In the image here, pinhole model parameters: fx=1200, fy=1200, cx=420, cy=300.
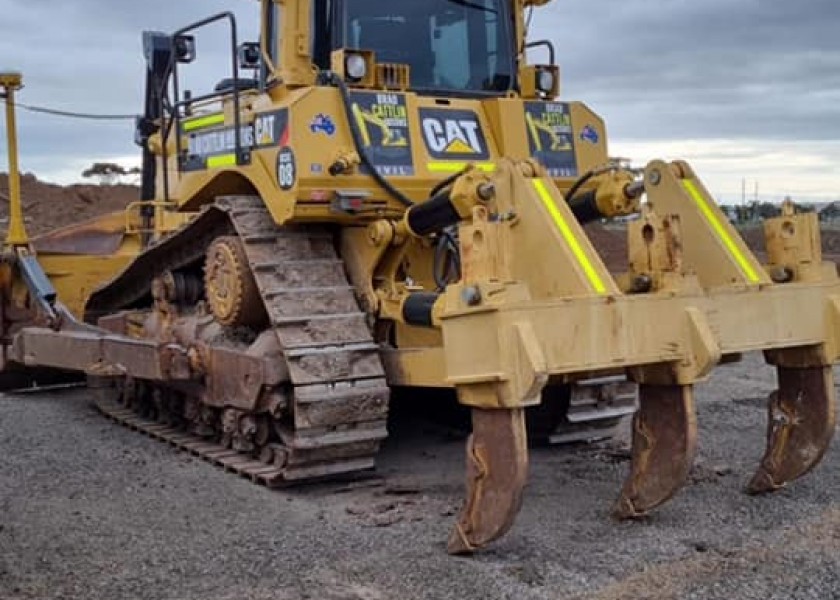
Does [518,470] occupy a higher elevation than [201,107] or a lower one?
lower

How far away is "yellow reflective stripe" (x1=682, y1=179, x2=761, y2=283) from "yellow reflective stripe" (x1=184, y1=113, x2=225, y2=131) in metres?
2.95

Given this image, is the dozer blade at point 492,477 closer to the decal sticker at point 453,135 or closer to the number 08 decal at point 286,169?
the number 08 decal at point 286,169

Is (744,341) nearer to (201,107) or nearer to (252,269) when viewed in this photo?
(252,269)

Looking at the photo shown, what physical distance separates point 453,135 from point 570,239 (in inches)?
70.6

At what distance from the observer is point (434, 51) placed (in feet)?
24.1

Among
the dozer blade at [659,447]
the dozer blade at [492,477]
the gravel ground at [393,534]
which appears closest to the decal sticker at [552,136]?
the gravel ground at [393,534]

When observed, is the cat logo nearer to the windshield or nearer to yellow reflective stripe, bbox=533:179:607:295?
the windshield

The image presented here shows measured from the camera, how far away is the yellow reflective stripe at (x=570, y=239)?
5.35 m

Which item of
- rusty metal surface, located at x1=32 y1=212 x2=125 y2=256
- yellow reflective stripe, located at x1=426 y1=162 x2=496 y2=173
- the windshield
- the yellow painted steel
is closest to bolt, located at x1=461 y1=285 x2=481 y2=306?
yellow reflective stripe, located at x1=426 y1=162 x2=496 y2=173

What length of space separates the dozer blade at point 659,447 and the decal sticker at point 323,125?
90.0 inches

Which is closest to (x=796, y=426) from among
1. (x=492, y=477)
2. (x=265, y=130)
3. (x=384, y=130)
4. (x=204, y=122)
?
(x=492, y=477)

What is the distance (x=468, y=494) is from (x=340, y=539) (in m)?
0.75

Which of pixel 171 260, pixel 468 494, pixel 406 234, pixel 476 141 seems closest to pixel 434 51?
pixel 476 141

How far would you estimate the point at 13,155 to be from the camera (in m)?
9.46
